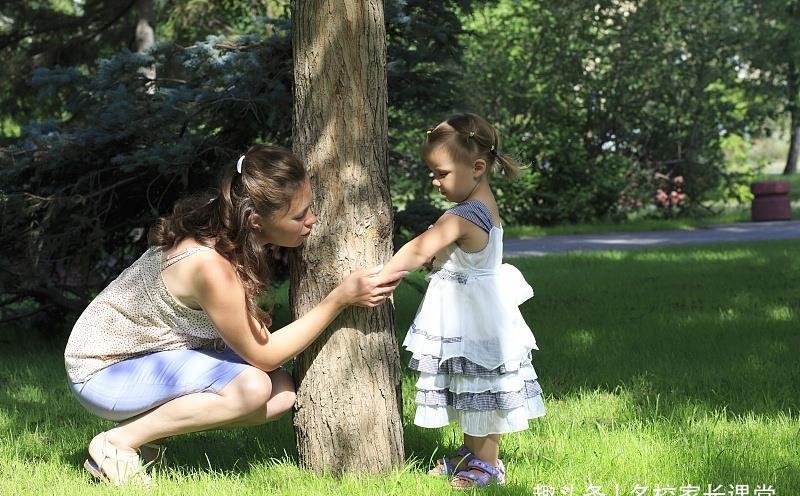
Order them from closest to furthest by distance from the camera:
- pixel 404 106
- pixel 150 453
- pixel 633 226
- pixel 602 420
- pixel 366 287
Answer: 1. pixel 366 287
2. pixel 150 453
3. pixel 602 420
4. pixel 404 106
5. pixel 633 226

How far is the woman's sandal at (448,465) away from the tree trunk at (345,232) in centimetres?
18

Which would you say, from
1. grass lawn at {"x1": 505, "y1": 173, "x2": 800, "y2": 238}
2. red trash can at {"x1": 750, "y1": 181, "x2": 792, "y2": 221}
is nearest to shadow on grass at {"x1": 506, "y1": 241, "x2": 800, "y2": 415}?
grass lawn at {"x1": 505, "y1": 173, "x2": 800, "y2": 238}

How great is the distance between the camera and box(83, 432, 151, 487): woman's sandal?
142 inches

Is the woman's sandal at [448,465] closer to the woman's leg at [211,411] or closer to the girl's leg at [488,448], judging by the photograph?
the girl's leg at [488,448]

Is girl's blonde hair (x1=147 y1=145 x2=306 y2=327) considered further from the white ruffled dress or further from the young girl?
the white ruffled dress

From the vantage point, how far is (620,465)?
12.1ft

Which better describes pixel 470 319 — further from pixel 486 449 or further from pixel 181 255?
pixel 181 255

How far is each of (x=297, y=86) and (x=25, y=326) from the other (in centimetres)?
489

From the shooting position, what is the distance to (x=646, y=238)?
14.6m

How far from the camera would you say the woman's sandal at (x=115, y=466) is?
360 centimetres

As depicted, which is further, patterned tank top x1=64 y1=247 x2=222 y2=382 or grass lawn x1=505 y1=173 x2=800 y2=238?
grass lawn x1=505 y1=173 x2=800 y2=238

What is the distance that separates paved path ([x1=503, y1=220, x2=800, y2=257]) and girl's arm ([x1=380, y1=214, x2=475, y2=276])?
29.5ft

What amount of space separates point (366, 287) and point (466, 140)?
0.65 meters

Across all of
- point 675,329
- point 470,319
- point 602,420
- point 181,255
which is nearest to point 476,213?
point 470,319
